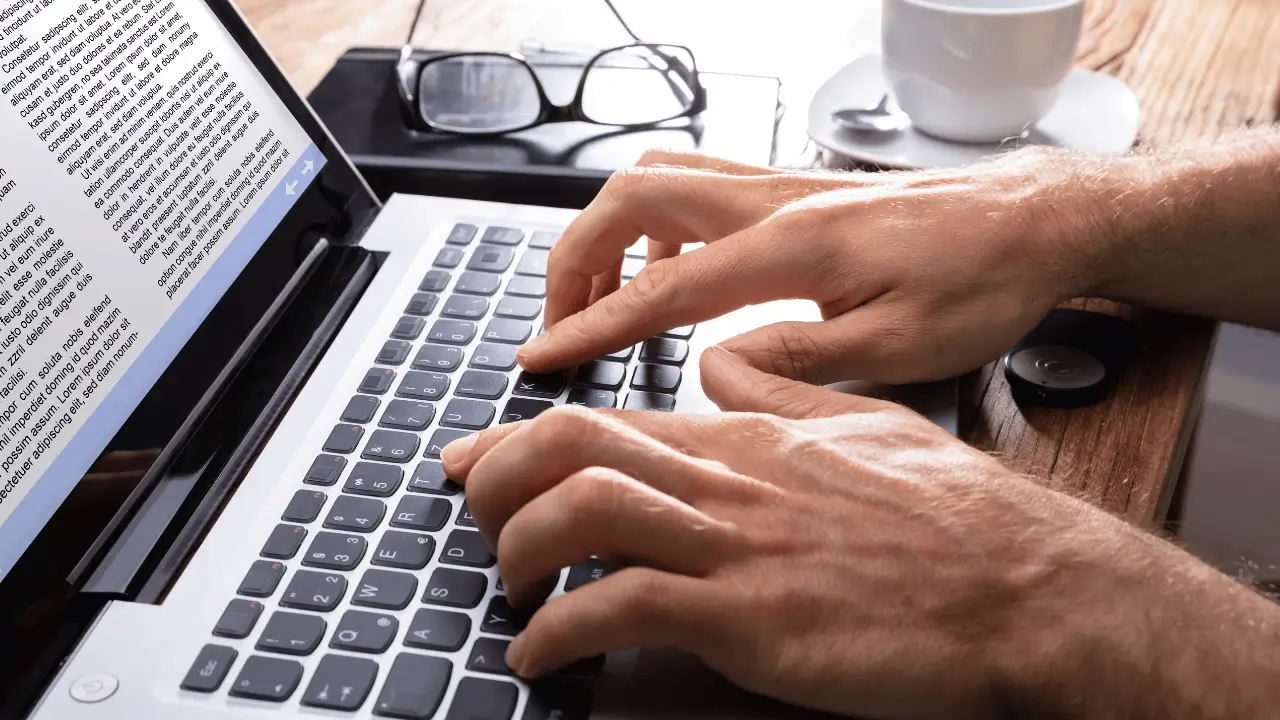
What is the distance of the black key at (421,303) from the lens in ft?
2.06

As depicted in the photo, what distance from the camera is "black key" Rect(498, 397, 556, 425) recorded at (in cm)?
55

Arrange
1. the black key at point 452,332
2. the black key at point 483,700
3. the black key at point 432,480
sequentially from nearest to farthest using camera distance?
the black key at point 483,700, the black key at point 432,480, the black key at point 452,332

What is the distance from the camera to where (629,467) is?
443 millimetres

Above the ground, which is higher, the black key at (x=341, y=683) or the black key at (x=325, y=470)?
the black key at (x=325, y=470)

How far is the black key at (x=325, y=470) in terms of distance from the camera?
1.68 feet

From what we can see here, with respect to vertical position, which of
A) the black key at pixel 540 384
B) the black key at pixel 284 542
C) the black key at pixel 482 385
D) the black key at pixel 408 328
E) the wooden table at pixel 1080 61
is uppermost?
the black key at pixel 284 542

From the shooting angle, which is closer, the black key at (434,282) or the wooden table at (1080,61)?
the wooden table at (1080,61)

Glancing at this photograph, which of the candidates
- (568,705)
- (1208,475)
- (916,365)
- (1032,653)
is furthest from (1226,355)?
(568,705)

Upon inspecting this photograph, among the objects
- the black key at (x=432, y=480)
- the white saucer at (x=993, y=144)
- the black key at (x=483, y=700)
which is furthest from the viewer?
the white saucer at (x=993, y=144)

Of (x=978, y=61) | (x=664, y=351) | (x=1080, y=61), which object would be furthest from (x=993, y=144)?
(x=664, y=351)

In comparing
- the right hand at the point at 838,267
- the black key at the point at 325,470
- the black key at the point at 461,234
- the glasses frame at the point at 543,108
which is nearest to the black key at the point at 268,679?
the black key at the point at 325,470

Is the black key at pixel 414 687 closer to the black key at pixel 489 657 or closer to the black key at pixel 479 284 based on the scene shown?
the black key at pixel 489 657

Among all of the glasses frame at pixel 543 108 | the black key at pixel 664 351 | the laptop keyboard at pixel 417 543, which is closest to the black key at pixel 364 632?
the laptop keyboard at pixel 417 543

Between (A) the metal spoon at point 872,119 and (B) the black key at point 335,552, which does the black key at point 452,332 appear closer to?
(B) the black key at point 335,552
